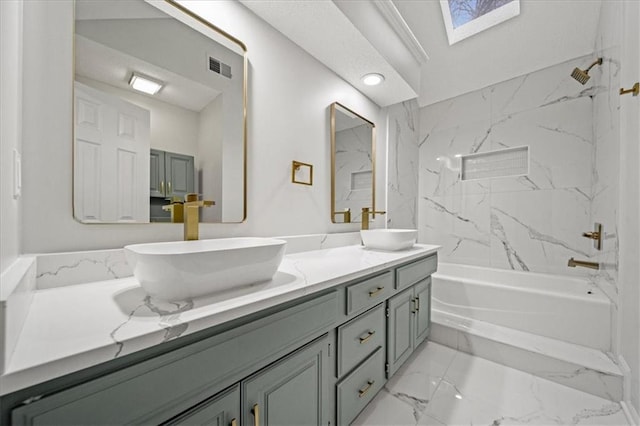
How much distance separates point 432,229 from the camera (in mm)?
3066

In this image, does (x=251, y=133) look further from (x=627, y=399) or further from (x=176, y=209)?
(x=627, y=399)

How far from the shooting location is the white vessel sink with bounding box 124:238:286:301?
62 centimetres

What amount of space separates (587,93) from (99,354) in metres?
Result: 3.49

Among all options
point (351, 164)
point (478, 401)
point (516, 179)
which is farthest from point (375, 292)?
point (516, 179)

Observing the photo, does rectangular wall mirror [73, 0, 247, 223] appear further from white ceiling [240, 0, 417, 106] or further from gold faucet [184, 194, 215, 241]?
white ceiling [240, 0, 417, 106]

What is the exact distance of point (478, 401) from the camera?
145 cm

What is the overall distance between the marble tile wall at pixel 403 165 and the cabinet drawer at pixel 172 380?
2016 mm

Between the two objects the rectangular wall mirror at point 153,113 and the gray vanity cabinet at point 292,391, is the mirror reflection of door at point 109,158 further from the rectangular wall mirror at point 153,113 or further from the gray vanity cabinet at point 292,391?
the gray vanity cabinet at point 292,391

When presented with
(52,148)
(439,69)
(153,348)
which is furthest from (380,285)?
(439,69)

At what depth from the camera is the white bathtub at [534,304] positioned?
1723mm

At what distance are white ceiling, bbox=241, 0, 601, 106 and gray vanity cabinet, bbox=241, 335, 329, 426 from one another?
5.28 feet

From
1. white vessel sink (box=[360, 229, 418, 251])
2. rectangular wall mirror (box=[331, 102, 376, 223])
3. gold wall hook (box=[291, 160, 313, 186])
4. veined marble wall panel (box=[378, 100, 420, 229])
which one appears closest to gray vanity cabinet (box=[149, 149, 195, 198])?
gold wall hook (box=[291, 160, 313, 186])

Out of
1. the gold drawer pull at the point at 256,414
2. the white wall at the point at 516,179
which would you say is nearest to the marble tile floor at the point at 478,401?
the gold drawer pull at the point at 256,414

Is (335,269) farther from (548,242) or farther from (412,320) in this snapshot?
(548,242)
